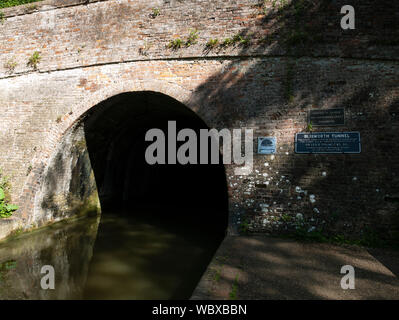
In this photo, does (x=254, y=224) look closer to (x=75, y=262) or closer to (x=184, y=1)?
(x=75, y=262)

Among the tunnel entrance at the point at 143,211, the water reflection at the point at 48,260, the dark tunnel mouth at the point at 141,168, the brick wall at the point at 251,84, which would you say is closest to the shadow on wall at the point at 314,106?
the brick wall at the point at 251,84

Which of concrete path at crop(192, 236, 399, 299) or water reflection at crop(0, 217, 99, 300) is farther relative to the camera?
water reflection at crop(0, 217, 99, 300)

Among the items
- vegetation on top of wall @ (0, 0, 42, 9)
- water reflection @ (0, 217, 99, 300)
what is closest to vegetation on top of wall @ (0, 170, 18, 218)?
water reflection @ (0, 217, 99, 300)

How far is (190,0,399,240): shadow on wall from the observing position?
15.5 ft

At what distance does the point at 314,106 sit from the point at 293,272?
3.33m

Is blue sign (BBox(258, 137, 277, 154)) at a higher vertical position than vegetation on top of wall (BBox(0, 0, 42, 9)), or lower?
lower

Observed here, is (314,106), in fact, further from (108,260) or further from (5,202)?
(5,202)

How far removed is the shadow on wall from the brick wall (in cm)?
2

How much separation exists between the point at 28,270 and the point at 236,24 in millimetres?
6438

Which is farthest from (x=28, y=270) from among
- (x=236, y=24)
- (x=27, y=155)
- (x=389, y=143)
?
(x=389, y=143)

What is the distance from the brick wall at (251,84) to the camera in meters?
4.81

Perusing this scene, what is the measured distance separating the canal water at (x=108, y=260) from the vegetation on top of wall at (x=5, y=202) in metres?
0.67

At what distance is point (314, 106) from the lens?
510 centimetres

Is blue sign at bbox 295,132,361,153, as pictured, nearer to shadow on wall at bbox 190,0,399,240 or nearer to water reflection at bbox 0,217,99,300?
shadow on wall at bbox 190,0,399,240
